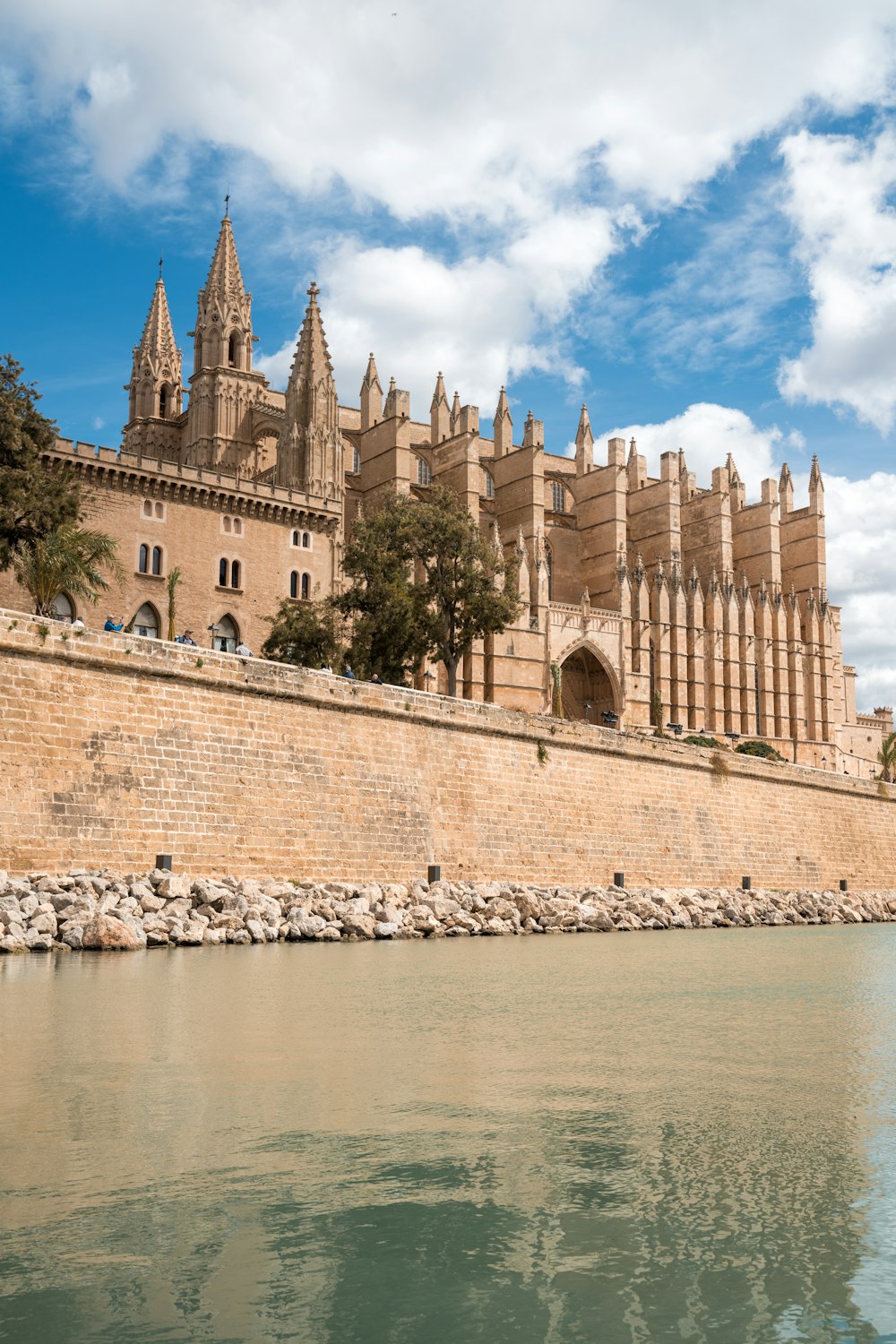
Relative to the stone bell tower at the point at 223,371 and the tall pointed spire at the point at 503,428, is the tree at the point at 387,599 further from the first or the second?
the tall pointed spire at the point at 503,428

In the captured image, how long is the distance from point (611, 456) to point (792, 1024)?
5063 centimetres

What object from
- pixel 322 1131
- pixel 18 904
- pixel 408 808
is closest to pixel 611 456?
pixel 408 808

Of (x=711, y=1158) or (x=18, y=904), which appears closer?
(x=711, y=1158)

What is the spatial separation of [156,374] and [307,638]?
80.3 ft

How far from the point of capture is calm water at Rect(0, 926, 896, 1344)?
349 cm

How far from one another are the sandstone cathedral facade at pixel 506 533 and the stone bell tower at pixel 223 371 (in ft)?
0.26

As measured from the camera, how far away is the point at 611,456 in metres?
58.1

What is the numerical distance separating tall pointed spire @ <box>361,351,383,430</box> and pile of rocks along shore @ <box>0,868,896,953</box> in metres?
33.9

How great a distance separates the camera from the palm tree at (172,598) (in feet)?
111

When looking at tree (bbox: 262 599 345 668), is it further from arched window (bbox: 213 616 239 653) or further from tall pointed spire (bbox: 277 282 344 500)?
tall pointed spire (bbox: 277 282 344 500)

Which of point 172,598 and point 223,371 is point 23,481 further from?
point 223,371

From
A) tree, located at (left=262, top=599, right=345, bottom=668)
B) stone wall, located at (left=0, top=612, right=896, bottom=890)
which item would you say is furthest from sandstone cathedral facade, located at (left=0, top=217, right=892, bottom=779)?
stone wall, located at (left=0, top=612, right=896, bottom=890)

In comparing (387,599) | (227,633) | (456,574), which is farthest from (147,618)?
(456,574)

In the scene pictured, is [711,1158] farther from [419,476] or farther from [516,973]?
[419,476]
